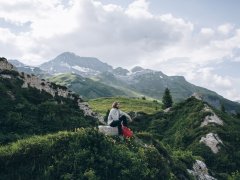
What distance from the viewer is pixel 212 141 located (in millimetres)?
82188

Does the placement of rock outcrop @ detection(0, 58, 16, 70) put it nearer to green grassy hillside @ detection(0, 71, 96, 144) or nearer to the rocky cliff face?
the rocky cliff face

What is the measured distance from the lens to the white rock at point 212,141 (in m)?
80.7

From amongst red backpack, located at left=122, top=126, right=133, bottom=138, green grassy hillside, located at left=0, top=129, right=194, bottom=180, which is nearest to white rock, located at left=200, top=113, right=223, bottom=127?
green grassy hillside, located at left=0, top=129, right=194, bottom=180

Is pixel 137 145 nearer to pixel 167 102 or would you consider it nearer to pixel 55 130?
pixel 55 130

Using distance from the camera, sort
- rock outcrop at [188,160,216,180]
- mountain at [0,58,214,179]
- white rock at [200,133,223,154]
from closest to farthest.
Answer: mountain at [0,58,214,179]
rock outcrop at [188,160,216,180]
white rock at [200,133,223,154]

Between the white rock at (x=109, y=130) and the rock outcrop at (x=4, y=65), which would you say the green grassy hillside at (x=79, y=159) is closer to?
the white rock at (x=109, y=130)

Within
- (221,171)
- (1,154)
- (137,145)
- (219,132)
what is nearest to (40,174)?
(1,154)

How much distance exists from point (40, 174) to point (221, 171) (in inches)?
1859

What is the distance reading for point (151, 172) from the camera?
3944 centimetres

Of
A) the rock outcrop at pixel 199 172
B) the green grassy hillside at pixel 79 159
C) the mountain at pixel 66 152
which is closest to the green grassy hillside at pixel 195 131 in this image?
the rock outcrop at pixel 199 172

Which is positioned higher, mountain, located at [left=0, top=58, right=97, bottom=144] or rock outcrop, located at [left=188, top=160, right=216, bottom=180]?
mountain, located at [left=0, top=58, right=97, bottom=144]

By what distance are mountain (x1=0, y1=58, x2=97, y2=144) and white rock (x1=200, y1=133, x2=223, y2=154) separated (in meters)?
24.3

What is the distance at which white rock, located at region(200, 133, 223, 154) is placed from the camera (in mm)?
80681

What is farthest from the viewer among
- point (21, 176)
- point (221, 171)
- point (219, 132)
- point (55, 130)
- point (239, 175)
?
point (219, 132)
